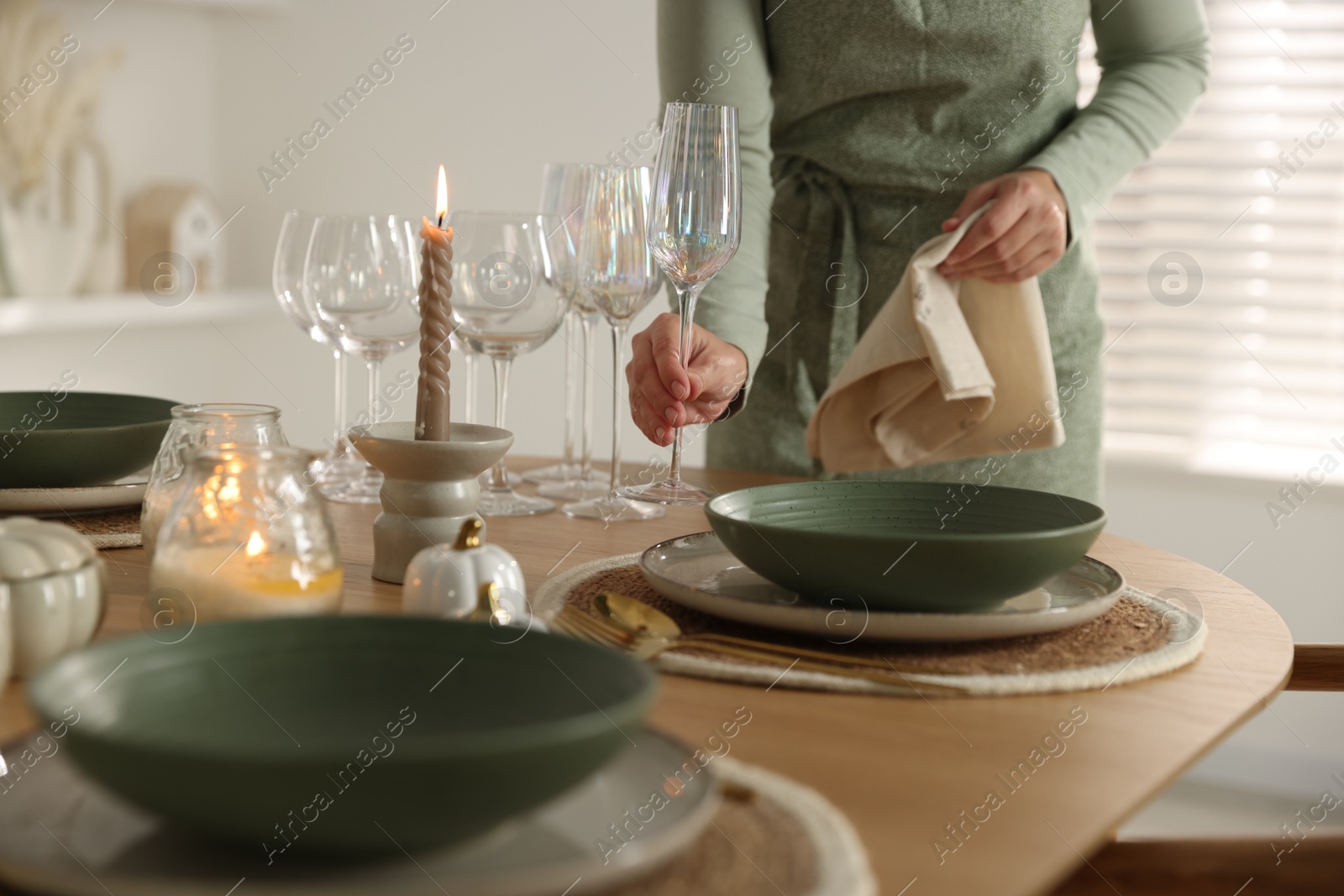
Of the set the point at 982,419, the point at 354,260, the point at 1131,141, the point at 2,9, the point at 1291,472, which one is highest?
the point at 2,9

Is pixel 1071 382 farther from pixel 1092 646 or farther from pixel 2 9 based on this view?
pixel 2 9

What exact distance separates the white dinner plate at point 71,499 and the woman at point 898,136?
1.99 feet

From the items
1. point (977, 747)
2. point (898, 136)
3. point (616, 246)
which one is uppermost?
point (898, 136)

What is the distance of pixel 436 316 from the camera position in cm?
78

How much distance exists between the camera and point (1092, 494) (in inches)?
61.3

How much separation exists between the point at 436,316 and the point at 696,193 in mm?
305

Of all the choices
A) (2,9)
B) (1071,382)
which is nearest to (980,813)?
(1071,382)

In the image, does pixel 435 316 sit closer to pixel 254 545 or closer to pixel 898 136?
pixel 254 545

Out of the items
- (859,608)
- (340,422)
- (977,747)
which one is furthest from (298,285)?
(977,747)

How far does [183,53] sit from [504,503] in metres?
2.19

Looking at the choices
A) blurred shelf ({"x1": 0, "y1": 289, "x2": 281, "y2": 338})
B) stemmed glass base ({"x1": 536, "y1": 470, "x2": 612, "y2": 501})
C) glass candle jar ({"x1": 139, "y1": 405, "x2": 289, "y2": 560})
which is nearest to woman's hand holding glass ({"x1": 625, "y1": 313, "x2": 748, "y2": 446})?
stemmed glass base ({"x1": 536, "y1": 470, "x2": 612, "y2": 501})

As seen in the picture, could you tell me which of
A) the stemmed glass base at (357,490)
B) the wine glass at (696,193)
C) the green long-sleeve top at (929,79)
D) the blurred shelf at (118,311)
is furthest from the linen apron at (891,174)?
the blurred shelf at (118,311)

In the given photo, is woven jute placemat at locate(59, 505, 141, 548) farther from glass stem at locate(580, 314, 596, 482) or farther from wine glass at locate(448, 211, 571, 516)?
glass stem at locate(580, 314, 596, 482)

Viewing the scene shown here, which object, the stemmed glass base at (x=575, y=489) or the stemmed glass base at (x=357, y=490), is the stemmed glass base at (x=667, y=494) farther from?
the stemmed glass base at (x=357, y=490)
